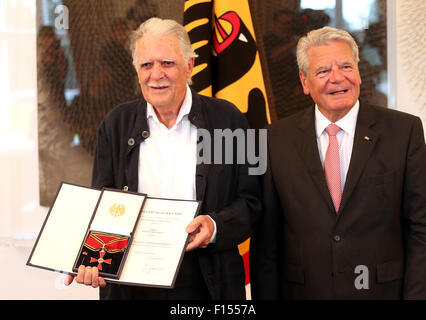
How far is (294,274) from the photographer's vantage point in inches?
79.5

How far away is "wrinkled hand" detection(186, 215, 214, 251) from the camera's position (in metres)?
1.83

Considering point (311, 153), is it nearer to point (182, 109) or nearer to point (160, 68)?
point (182, 109)

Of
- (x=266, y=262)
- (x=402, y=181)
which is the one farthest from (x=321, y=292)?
(x=402, y=181)

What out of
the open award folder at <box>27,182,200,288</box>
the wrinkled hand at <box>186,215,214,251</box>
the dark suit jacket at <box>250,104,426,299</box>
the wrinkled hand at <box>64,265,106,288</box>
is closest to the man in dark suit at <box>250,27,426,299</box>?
the dark suit jacket at <box>250,104,426,299</box>

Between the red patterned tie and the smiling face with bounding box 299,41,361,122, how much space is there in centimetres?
11

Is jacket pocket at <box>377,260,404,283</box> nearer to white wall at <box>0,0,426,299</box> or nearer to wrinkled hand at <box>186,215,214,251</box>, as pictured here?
wrinkled hand at <box>186,215,214,251</box>

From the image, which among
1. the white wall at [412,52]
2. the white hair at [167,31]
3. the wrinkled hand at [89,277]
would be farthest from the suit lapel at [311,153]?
the white wall at [412,52]

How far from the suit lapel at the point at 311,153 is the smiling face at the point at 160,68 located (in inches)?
21.0

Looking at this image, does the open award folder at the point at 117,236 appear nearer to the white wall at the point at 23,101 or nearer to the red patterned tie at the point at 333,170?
the red patterned tie at the point at 333,170

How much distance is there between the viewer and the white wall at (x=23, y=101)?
3211mm

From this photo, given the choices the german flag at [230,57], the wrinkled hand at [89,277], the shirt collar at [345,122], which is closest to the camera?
the wrinkled hand at [89,277]

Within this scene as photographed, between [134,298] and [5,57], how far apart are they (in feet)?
6.75

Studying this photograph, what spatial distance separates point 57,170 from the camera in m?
3.34

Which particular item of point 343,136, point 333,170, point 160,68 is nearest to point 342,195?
point 333,170
